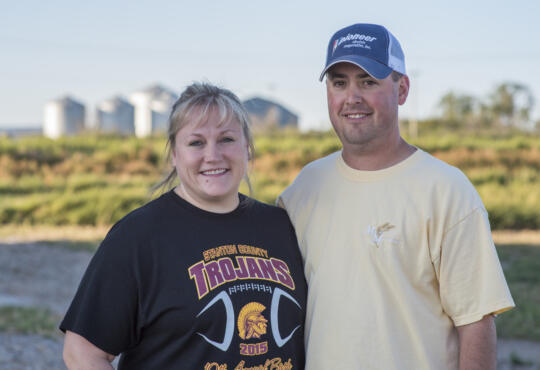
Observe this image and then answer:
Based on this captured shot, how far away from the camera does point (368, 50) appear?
259 cm

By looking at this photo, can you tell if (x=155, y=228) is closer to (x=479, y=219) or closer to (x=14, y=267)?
(x=479, y=219)

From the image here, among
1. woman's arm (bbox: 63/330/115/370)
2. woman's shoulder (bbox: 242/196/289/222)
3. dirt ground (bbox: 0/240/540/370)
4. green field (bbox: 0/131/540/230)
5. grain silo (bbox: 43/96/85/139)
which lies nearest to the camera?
woman's arm (bbox: 63/330/115/370)

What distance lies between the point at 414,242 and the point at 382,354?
1.46 feet

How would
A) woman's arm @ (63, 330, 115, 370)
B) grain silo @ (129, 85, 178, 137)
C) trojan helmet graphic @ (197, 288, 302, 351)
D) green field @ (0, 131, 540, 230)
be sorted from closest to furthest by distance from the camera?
woman's arm @ (63, 330, 115, 370) → trojan helmet graphic @ (197, 288, 302, 351) → green field @ (0, 131, 540, 230) → grain silo @ (129, 85, 178, 137)

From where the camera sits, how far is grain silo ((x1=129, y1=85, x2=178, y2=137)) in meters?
37.0

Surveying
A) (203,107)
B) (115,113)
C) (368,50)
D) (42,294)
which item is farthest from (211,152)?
(115,113)

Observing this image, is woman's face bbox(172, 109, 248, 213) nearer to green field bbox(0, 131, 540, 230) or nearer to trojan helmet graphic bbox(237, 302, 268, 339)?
trojan helmet graphic bbox(237, 302, 268, 339)

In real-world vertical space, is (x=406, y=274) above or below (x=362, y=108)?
below

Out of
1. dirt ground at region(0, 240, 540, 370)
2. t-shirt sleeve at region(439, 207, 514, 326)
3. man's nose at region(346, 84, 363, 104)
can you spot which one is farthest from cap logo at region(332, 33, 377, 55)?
dirt ground at region(0, 240, 540, 370)

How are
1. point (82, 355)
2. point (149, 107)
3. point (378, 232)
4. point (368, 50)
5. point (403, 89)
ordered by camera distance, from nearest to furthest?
point (82, 355) < point (378, 232) < point (368, 50) < point (403, 89) < point (149, 107)

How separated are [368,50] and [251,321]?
1.18 m

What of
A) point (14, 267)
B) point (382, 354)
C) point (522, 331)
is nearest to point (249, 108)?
point (382, 354)

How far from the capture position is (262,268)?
2.52m

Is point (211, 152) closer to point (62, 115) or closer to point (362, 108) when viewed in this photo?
point (362, 108)
